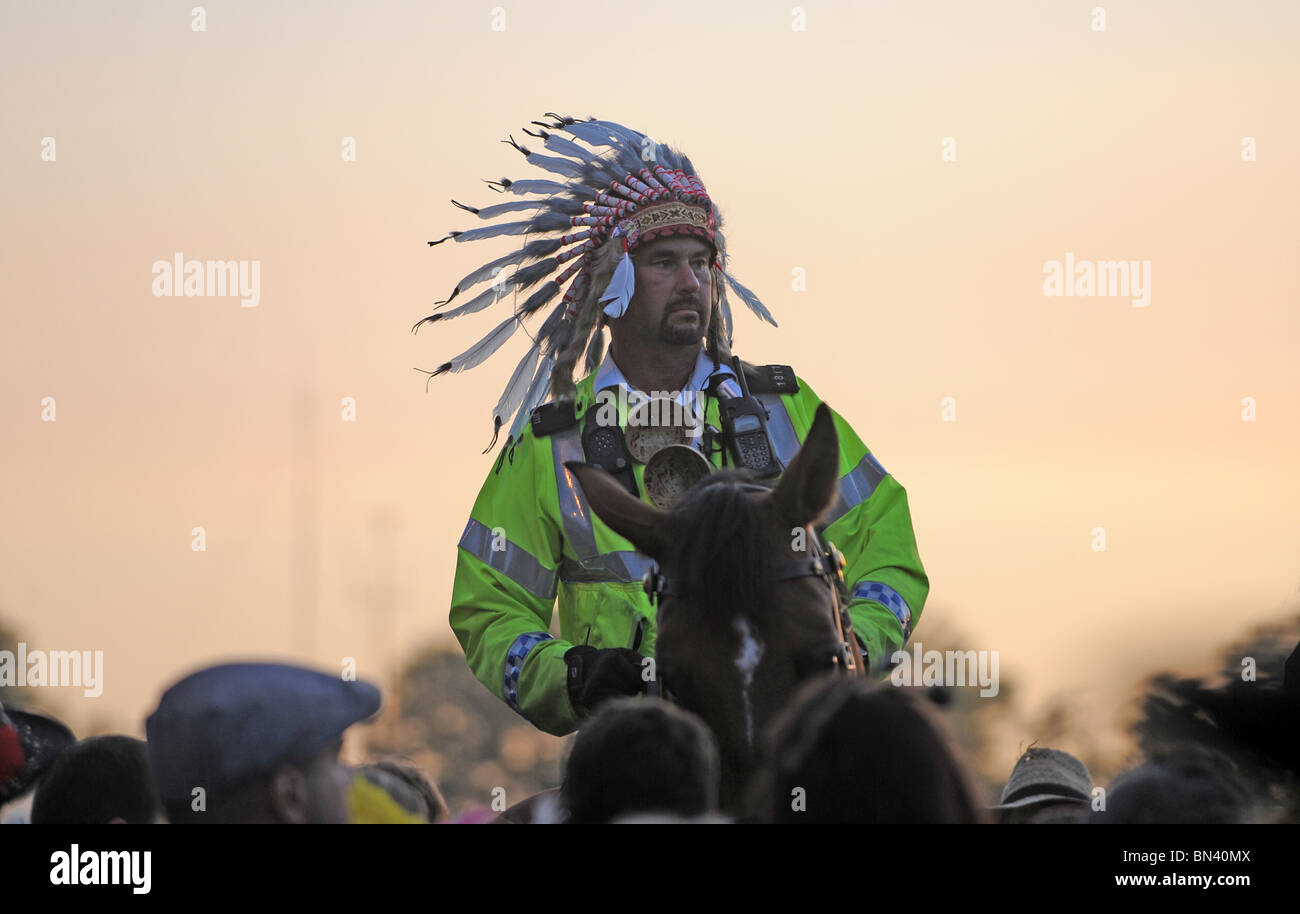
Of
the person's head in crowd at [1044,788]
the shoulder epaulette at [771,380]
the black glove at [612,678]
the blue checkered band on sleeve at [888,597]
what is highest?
the shoulder epaulette at [771,380]

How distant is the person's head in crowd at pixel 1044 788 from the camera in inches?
181

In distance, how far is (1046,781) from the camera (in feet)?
15.8

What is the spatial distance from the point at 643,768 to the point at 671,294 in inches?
95.8

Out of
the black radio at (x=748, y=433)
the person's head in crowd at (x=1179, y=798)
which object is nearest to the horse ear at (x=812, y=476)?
the person's head in crowd at (x=1179, y=798)

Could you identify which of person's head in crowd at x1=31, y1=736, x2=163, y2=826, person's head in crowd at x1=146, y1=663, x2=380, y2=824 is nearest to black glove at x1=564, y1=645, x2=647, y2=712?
person's head in crowd at x1=146, y1=663, x2=380, y2=824

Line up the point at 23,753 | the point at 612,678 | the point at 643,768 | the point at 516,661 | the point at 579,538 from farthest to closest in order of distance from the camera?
the point at 23,753
the point at 579,538
the point at 516,661
the point at 612,678
the point at 643,768

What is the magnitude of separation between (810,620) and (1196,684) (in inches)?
69.9

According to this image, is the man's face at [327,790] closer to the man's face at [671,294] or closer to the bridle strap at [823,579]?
the bridle strap at [823,579]

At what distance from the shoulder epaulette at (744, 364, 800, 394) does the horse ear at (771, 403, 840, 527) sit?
1.55 metres

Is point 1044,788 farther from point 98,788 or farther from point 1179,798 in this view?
point 98,788

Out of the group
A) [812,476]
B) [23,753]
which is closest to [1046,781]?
[812,476]

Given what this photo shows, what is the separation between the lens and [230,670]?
10.6ft

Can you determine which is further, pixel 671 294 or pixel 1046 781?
pixel 671 294
